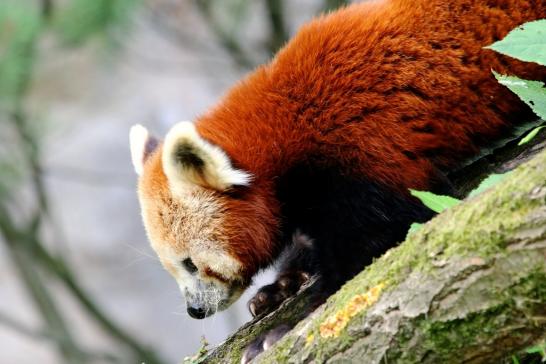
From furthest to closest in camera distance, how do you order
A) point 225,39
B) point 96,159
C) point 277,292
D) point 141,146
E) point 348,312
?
point 96,159 < point 225,39 < point 141,146 < point 277,292 < point 348,312

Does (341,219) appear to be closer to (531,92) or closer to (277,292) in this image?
(277,292)

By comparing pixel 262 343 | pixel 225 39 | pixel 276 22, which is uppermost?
pixel 225 39

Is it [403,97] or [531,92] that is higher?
[403,97]

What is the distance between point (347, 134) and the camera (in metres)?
2.72

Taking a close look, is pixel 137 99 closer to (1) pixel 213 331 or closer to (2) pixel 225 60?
(1) pixel 213 331

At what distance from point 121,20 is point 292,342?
12.0ft

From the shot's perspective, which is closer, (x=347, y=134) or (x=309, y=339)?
(x=309, y=339)

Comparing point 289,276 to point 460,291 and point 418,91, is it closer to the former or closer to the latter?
point 418,91

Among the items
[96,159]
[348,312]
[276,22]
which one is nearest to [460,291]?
[348,312]

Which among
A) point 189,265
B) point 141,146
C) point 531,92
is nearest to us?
point 531,92

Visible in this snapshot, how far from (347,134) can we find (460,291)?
45.1 inches

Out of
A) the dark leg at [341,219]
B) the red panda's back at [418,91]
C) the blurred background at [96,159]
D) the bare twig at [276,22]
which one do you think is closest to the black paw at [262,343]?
the dark leg at [341,219]

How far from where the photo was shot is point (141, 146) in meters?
3.38

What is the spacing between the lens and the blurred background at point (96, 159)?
6188mm
